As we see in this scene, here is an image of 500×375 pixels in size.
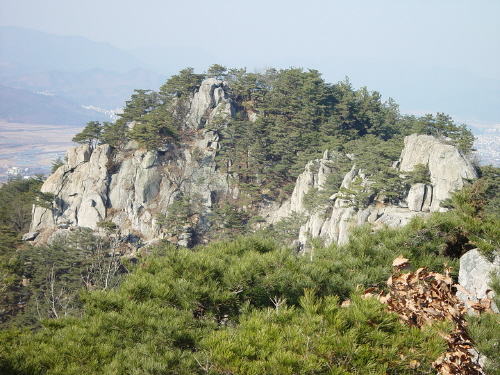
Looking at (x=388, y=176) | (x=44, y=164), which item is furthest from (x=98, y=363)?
(x=44, y=164)

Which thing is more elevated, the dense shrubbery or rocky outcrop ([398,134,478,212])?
rocky outcrop ([398,134,478,212])

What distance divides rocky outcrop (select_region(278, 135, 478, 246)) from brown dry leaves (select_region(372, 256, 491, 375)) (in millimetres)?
11638

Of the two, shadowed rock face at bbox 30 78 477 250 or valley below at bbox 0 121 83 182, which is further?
valley below at bbox 0 121 83 182

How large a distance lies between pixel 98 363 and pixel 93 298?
0.91 meters

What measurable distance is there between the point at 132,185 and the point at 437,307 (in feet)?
86.0

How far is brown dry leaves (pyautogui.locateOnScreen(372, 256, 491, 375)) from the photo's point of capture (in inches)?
109

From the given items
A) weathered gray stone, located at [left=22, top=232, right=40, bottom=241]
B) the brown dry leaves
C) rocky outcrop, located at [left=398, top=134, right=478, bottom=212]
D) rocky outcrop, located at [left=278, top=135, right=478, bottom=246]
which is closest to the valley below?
weathered gray stone, located at [left=22, top=232, right=40, bottom=241]

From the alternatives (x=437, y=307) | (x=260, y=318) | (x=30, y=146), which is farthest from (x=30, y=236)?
(x=30, y=146)

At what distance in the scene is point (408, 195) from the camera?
1838cm

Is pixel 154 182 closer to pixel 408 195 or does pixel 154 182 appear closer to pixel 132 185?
pixel 132 185

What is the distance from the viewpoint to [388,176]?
19.1 metres

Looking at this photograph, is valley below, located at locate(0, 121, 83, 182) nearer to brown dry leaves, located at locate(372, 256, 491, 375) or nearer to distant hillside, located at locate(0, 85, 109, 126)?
distant hillside, located at locate(0, 85, 109, 126)

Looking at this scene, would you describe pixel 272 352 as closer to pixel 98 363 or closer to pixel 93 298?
pixel 98 363

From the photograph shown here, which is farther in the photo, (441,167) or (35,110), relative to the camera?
(35,110)
